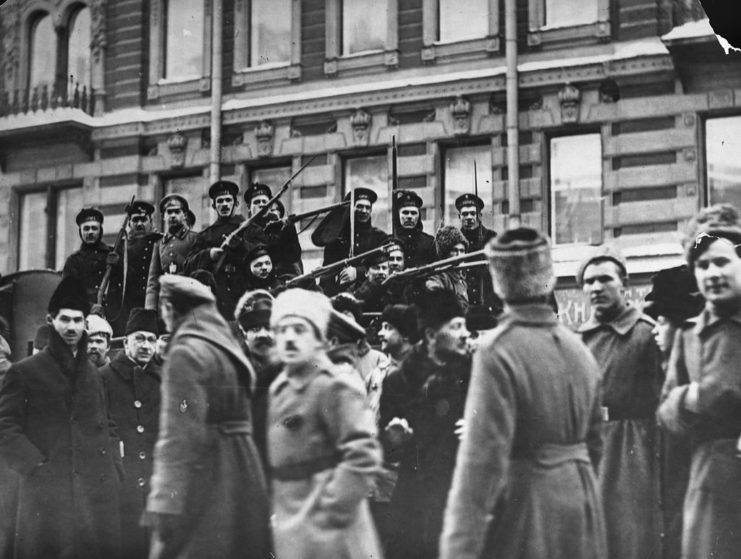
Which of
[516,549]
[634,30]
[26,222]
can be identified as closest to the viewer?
[516,549]

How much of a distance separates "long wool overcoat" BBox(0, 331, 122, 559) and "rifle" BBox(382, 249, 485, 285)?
172 centimetres

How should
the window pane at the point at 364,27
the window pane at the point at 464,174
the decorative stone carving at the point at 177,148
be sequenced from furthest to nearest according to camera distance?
the decorative stone carving at the point at 177,148, the window pane at the point at 364,27, the window pane at the point at 464,174

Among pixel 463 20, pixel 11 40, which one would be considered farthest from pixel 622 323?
pixel 11 40

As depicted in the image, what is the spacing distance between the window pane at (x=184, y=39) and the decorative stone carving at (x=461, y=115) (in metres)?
1.54

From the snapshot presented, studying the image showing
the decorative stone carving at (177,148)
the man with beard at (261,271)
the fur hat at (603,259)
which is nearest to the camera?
the fur hat at (603,259)

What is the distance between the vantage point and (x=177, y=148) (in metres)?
6.31

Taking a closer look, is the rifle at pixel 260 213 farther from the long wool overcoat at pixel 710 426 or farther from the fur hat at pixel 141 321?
the long wool overcoat at pixel 710 426

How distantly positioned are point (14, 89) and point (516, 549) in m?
4.01

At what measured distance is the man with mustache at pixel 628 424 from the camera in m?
4.87

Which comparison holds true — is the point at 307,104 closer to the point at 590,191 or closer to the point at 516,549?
the point at 590,191

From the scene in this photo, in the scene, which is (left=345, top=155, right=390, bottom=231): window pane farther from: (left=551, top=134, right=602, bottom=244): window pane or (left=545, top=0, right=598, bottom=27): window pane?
(left=545, top=0, right=598, bottom=27): window pane

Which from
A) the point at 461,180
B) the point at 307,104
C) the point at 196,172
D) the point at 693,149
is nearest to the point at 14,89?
the point at 196,172

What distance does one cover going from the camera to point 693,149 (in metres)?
5.32

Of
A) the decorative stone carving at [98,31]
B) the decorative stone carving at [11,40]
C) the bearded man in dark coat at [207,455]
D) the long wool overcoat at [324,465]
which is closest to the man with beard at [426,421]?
the long wool overcoat at [324,465]
